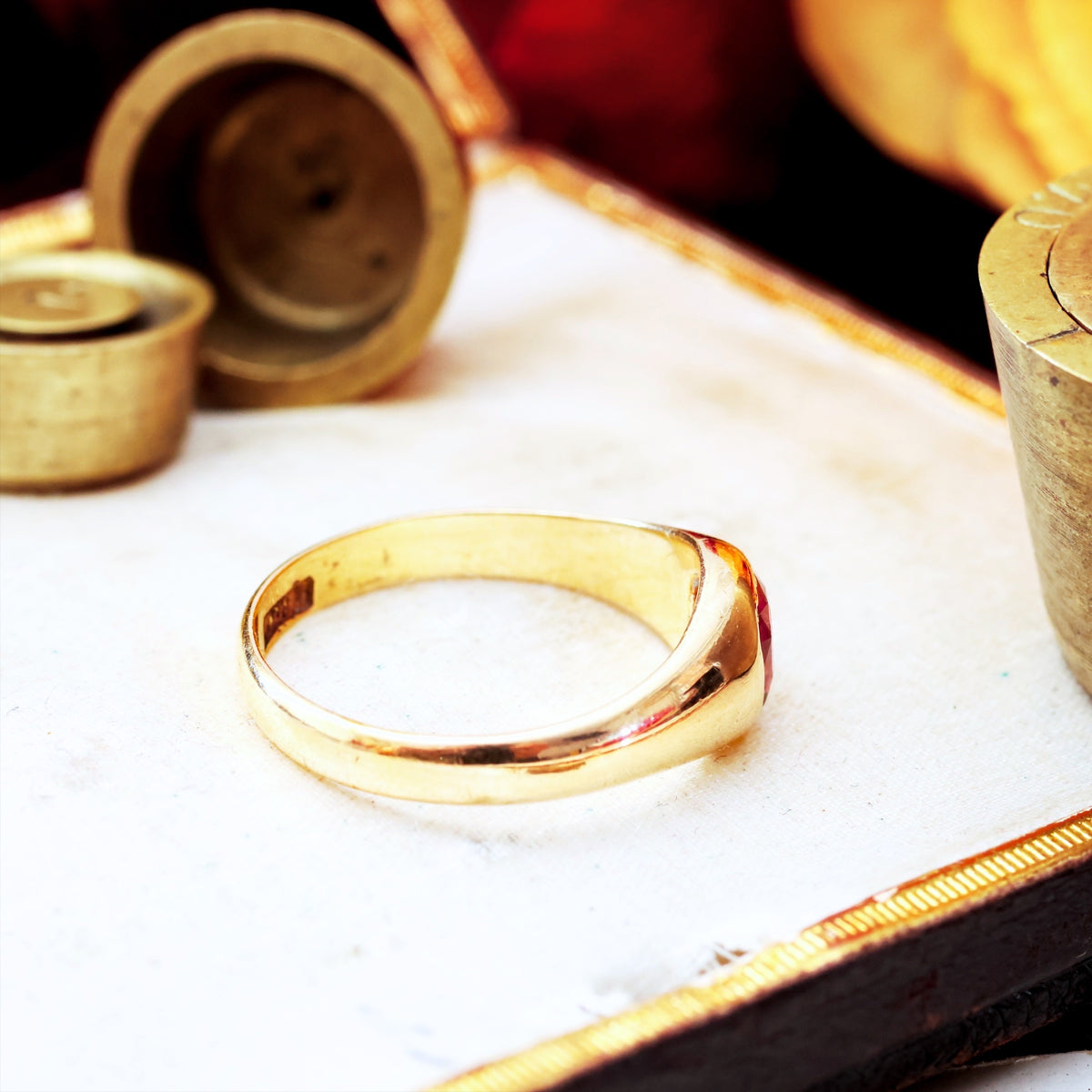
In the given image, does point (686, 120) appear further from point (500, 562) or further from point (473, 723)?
point (473, 723)

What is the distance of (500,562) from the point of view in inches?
37.1

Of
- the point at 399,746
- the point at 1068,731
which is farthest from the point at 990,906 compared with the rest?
the point at 399,746

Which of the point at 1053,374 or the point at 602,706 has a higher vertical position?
the point at 1053,374

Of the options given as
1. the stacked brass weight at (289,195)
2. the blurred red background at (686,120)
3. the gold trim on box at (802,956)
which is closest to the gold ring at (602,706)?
the gold trim on box at (802,956)

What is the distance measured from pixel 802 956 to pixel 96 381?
2.16 feet

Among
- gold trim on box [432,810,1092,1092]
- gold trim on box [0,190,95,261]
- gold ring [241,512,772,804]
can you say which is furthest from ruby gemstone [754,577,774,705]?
gold trim on box [0,190,95,261]

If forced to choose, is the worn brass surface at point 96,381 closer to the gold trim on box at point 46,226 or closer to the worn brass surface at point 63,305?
the worn brass surface at point 63,305

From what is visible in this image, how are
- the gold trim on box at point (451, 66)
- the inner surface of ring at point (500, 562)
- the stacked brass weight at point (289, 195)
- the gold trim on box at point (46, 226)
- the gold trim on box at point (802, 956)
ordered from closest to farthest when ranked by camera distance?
the gold trim on box at point (802, 956)
the inner surface of ring at point (500, 562)
the stacked brass weight at point (289, 195)
the gold trim on box at point (46, 226)
the gold trim on box at point (451, 66)

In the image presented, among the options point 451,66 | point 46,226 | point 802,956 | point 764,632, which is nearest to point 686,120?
point 451,66

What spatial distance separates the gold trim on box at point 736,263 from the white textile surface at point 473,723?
0.02 m

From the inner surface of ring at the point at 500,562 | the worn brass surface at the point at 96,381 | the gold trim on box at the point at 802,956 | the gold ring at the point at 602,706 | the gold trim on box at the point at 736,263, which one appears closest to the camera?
the gold trim on box at the point at 802,956

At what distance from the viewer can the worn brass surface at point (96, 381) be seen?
97 centimetres

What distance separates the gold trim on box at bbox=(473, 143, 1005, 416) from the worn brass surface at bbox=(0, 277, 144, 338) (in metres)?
0.67

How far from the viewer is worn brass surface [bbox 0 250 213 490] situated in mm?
973
